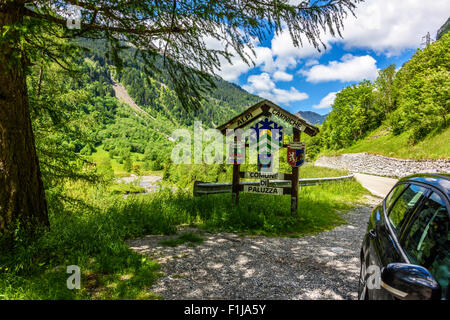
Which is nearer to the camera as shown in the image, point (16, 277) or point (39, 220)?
point (16, 277)

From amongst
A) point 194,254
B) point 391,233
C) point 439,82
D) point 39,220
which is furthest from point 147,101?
point 439,82

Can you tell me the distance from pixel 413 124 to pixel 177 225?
33.7m

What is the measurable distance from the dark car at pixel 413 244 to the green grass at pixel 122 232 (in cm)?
264

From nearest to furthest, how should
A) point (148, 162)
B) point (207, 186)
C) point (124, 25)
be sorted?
1. point (124, 25)
2. point (207, 186)
3. point (148, 162)

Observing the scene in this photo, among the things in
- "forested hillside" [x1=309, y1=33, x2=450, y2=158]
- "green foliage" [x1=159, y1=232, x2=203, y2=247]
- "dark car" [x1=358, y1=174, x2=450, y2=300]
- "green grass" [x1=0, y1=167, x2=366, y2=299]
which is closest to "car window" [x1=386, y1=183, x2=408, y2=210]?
"dark car" [x1=358, y1=174, x2=450, y2=300]

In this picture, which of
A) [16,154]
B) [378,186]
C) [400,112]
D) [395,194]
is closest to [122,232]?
[16,154]

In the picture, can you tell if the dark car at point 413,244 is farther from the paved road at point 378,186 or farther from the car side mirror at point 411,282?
the paved road at point 378,186

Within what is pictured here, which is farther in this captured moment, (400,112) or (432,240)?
(400,112)

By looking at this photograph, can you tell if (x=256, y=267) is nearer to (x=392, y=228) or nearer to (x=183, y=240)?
(x=183, y=240)

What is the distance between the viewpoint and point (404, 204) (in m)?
2.48

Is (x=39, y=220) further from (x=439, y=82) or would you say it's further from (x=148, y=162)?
(x=148, y=162)

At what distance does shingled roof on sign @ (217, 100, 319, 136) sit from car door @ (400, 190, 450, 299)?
5.33m

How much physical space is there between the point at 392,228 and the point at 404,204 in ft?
0.97

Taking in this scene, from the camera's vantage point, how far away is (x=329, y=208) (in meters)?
9.23
